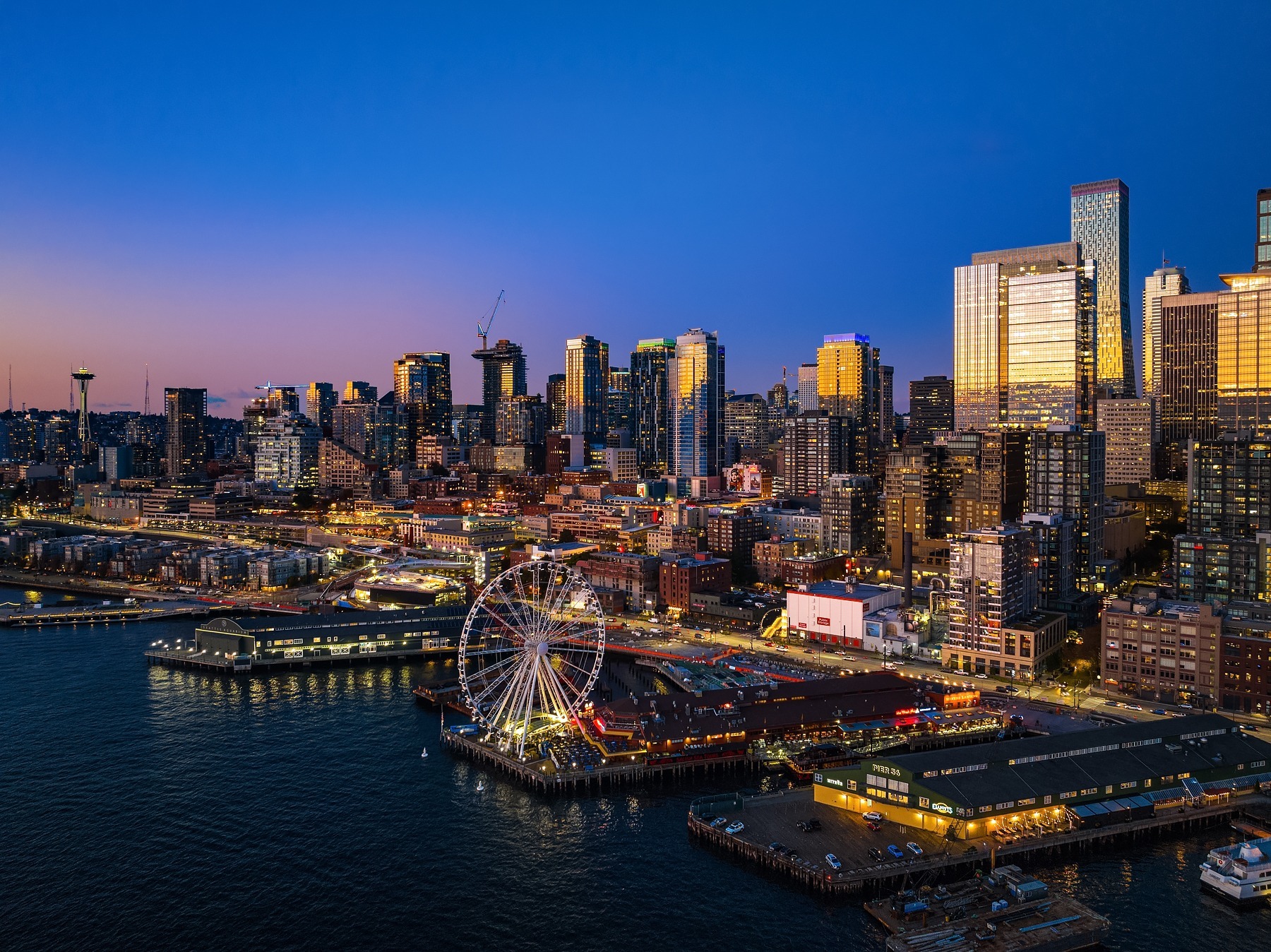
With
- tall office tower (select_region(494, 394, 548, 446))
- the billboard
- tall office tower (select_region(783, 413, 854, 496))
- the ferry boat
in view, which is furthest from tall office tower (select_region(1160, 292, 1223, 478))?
tall office tower (select_region(494, 394, 548, 446))

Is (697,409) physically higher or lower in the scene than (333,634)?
higher

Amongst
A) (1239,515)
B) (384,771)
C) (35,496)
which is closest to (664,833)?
(384,771)

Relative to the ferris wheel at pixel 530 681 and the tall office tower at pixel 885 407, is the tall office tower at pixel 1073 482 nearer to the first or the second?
the ferris wheel at pixel 530 681

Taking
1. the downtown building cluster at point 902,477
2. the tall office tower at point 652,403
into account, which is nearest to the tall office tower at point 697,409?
the downtown building cluster at point 902,477

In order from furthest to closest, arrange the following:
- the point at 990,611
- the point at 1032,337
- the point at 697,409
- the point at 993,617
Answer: the point at 697,409
the point at 1032,337
the point at 990,611
the point at 993,617

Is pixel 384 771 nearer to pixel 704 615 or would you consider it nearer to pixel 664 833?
pixel 664 833

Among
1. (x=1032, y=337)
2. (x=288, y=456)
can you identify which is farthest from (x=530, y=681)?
(x=288, y=456)

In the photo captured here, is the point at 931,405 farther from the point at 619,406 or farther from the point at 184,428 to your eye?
the point at 184,428
